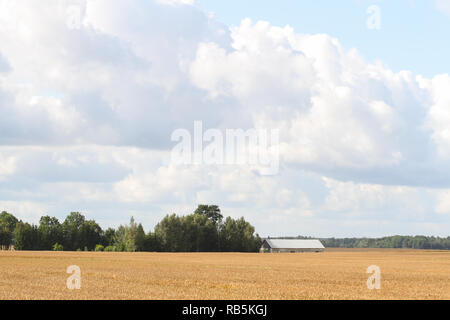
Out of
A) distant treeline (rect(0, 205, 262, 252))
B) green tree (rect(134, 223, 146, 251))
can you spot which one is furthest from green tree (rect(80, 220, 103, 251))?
green tree (rect(134, 223, 146, 251))

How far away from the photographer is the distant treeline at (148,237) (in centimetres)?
16450

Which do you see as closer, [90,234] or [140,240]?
[140,240]

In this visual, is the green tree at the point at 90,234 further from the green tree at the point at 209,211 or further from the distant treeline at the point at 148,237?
the green tree at the point at 209,211

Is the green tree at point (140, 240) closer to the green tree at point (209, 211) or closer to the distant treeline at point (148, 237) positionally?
the distant treeline at point (148, 237)

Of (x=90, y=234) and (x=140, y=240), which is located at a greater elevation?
(x=90, y=234)

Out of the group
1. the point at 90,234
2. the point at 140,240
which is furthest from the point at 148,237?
the point at 90,234

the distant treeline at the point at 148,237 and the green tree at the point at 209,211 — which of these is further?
the green tree at the point at 209,211

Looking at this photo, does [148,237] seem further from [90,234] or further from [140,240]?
[90,234]

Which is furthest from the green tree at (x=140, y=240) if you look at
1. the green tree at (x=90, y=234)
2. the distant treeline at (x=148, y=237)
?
the green tree at (x=90, y=234)

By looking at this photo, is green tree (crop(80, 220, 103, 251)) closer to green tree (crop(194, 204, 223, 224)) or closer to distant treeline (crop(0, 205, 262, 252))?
distant treeline (crop(0, 205, 262, 252))

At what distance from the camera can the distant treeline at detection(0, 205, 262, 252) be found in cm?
16450

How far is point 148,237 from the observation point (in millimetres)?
163125
